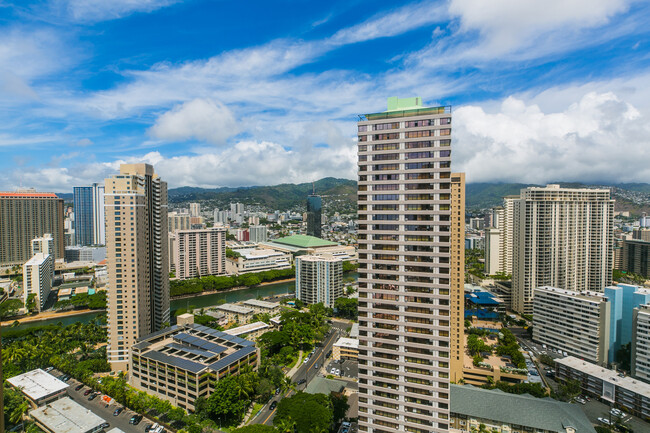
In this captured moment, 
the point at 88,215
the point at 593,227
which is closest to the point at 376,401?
the point at 593,227

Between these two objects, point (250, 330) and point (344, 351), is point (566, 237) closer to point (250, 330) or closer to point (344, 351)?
point (344, 351)

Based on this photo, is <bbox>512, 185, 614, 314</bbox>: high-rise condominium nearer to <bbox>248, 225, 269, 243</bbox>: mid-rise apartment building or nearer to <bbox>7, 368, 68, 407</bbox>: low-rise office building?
<bbox>7, 368, 68, 407</bbox>: low-rise office building

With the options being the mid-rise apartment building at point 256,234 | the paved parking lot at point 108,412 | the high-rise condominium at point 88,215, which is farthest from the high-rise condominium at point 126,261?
the mid-rise apartment building at point 256,234

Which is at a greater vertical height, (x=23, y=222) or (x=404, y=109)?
(x=404, y=109)

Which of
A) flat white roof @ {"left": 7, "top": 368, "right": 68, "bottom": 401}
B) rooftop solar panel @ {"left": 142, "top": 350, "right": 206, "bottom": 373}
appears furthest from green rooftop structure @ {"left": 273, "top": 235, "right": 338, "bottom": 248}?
flat white roof @ {"left": 7, "top": 368, "right": 68, "bottom": 401}

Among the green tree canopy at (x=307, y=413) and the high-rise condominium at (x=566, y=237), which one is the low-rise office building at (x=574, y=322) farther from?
the green tree canopy at (x=307, y=413)

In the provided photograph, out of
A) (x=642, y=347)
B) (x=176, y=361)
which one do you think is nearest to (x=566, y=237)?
(x=642, y=347)

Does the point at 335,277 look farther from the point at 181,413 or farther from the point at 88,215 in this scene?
the point at 88,215
